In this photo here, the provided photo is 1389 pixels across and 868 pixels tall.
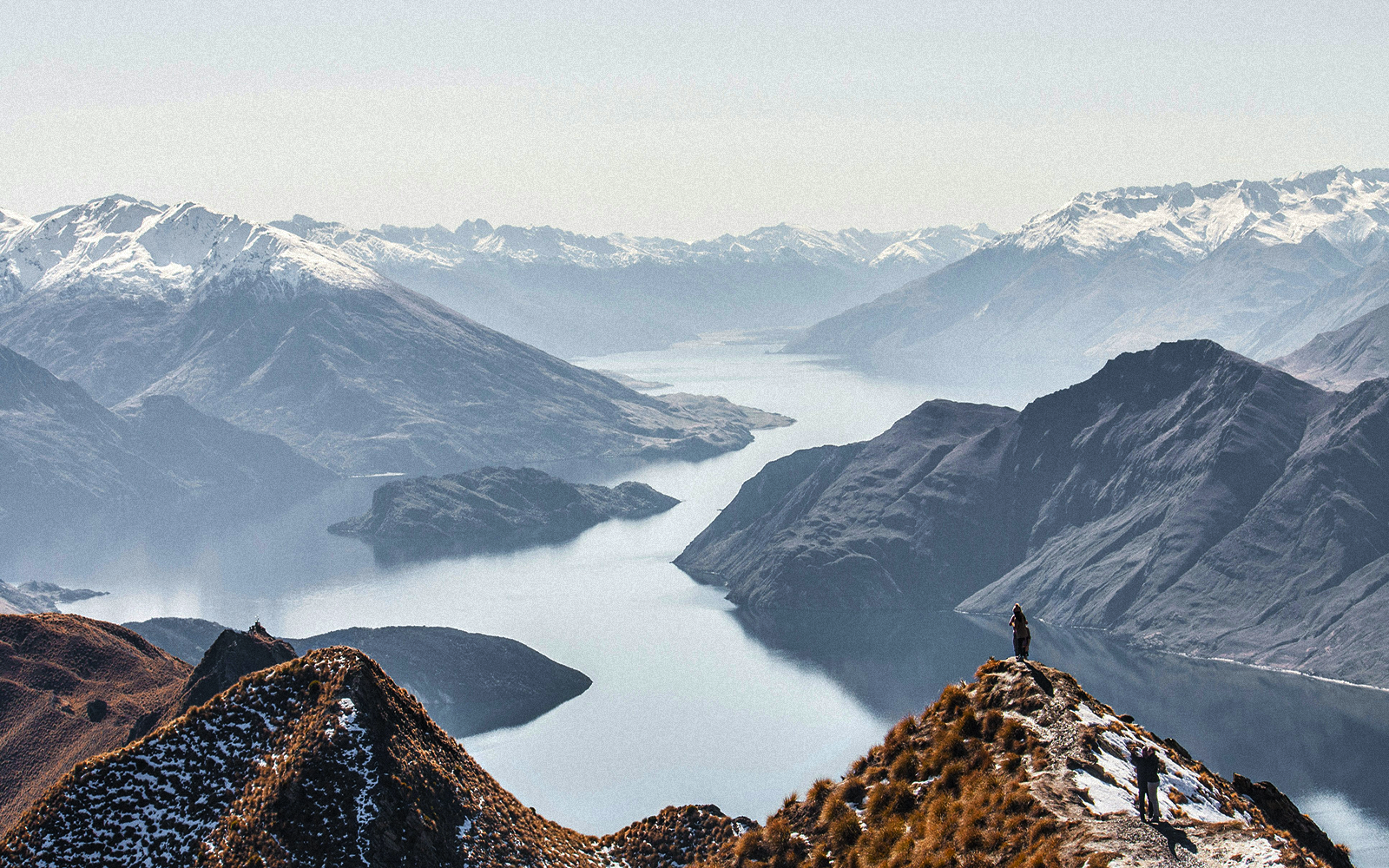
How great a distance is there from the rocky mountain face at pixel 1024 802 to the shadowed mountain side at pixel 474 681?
14903cm

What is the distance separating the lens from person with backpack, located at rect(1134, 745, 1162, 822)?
26719 mm

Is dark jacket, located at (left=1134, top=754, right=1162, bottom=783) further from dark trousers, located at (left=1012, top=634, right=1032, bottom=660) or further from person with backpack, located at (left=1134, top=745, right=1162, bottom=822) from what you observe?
dark trousers, located at (left=1012, top=634, right=1032, bottom=660)

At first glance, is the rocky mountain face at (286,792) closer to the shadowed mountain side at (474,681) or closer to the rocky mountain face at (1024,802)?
the rocky mountain face at (1024,802)

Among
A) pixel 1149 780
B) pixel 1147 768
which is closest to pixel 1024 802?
pixel 1149 780

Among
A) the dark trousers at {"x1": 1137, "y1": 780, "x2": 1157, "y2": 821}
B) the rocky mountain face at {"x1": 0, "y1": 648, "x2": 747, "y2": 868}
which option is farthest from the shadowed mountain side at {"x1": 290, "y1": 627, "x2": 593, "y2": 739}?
the dark trousers at {"x1": 1137, "y1": 780, "x2": 1157, "y2": 821}

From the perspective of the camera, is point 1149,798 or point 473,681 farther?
point 473,681

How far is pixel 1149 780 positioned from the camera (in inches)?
1060

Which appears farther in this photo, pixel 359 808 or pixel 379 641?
pixel 379 641

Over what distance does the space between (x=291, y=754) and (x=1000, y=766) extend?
62.1 ft

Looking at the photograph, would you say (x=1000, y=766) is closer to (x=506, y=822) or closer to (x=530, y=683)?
(x=506, y=822)

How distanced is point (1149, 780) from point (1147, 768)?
11.8 inches

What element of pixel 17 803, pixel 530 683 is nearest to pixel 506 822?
pixel 17 803

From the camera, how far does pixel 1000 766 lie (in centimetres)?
3080

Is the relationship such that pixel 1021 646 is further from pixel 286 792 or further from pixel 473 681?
pixel 473 681
